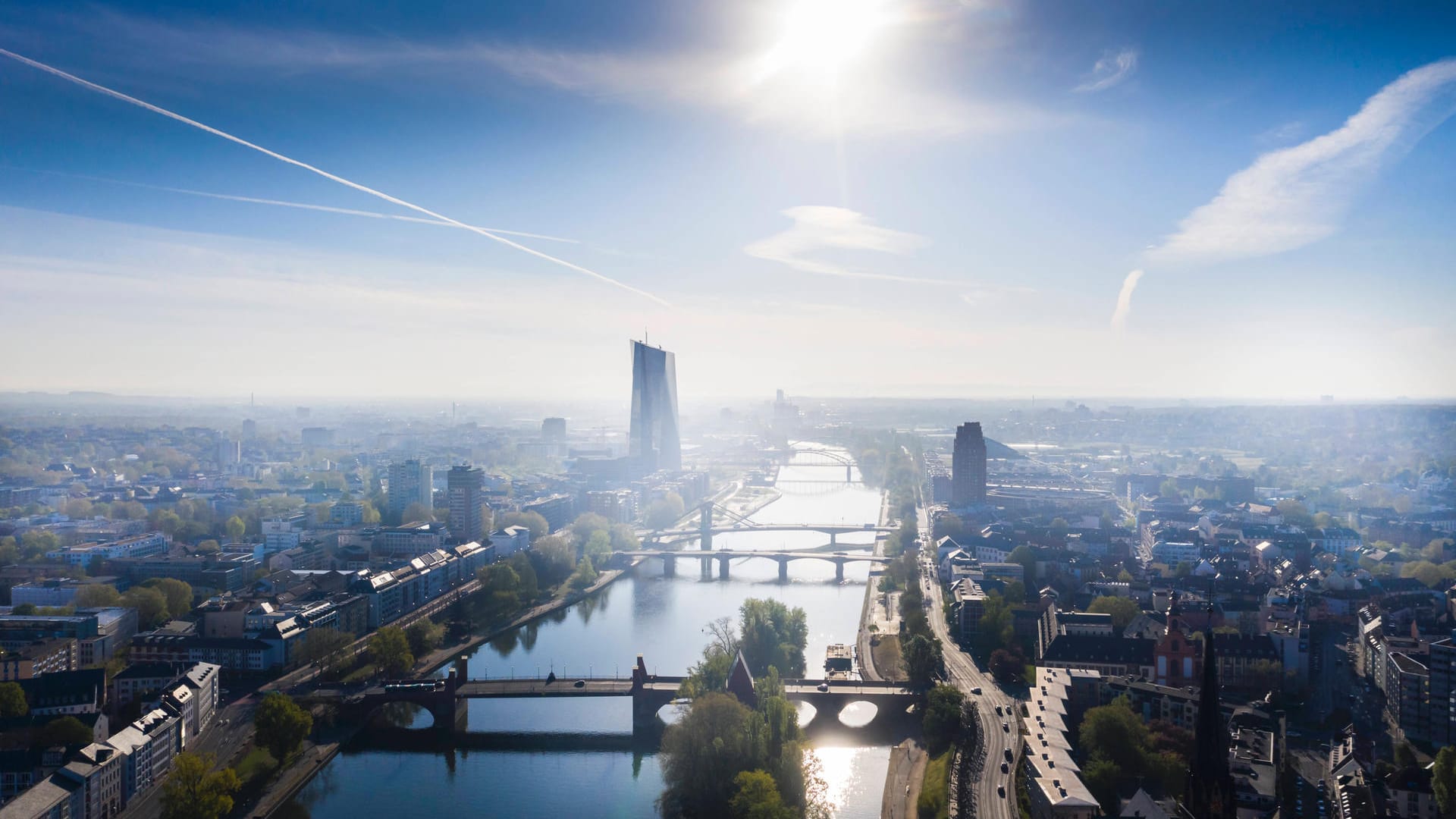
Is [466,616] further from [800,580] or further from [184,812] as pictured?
[184,812]

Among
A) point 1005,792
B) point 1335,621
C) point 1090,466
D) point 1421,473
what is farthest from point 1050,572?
point 1090,466

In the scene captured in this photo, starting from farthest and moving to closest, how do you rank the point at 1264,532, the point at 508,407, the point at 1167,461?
the point at 508,407 → the point at 1167,461 → the point at 1264,532

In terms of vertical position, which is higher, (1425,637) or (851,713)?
(1425,637)

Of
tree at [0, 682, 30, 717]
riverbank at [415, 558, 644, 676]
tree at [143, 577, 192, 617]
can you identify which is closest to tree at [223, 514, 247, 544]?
tree at [143, 577, 192, 617]

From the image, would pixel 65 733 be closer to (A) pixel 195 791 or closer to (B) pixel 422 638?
(A) pixel 195 791

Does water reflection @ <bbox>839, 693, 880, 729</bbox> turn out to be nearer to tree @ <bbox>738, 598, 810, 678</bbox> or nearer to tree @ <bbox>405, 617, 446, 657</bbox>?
tree @ <bbox>738, 598, 810, 678</bbox>

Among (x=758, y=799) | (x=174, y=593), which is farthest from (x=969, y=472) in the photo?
(x=758, y=799)

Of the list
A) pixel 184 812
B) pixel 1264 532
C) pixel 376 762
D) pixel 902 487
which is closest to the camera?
pixel 184 812
